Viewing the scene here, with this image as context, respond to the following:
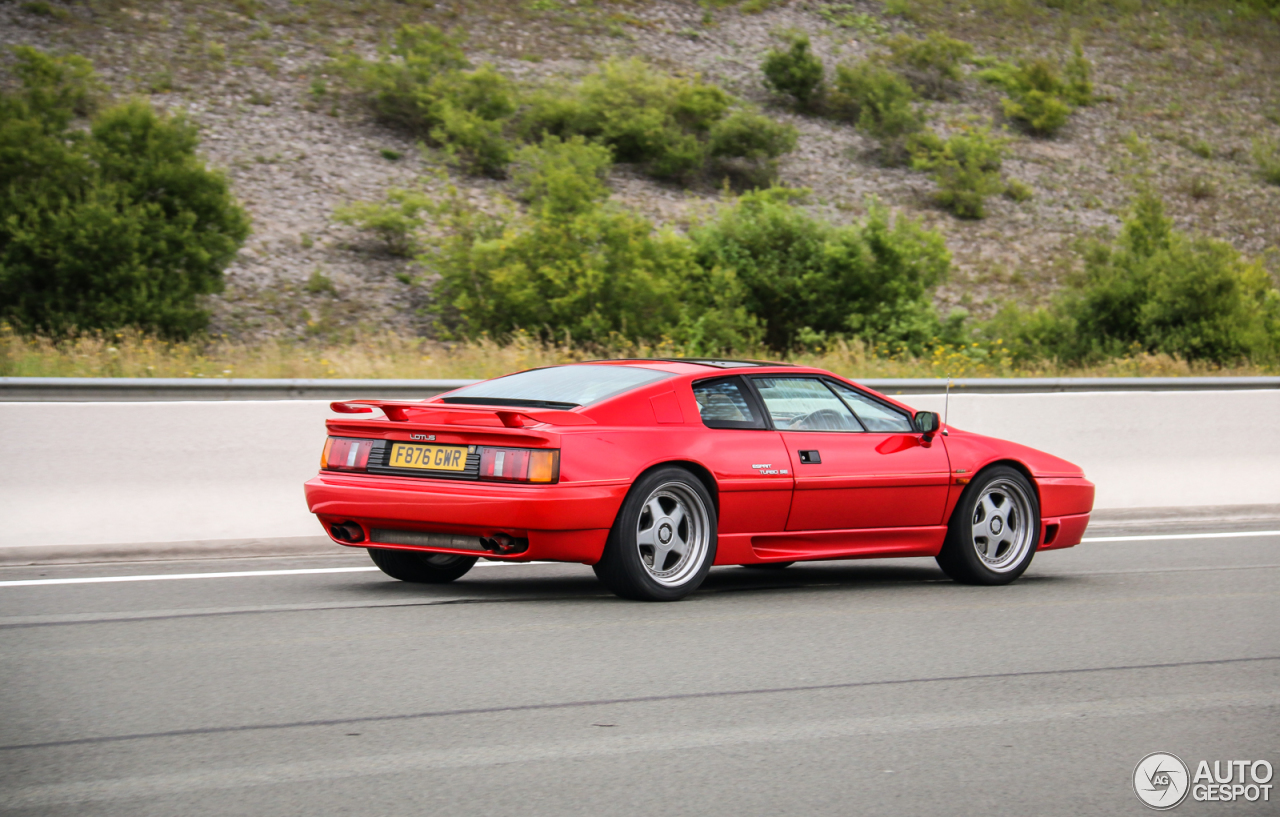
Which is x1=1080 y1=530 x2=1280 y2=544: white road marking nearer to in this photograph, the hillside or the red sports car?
the red sports car

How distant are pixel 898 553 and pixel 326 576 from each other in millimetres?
3418

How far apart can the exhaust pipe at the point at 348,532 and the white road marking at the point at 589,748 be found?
2.98m

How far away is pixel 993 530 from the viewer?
8109 mm

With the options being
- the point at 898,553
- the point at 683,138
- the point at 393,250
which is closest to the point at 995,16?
the point at 683,138

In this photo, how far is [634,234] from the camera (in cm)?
2723

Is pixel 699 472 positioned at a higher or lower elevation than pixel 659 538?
higher

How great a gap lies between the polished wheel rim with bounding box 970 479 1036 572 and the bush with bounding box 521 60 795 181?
31.0 metres

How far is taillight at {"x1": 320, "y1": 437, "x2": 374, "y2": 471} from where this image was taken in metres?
7.05

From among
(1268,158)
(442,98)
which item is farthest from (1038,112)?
(442,98)

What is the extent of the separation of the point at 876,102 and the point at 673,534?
40788 millimetres

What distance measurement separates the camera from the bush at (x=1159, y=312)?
2791cm

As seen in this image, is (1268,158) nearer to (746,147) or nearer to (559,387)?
(746,147)

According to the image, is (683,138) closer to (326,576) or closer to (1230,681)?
(326,576)

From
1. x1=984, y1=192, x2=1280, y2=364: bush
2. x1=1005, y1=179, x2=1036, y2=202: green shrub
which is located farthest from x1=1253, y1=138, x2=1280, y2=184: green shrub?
x1=984, y1=192, x2=1280, y2=364: bush
